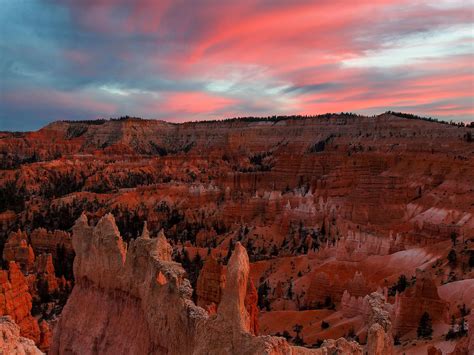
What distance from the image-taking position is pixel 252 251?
42.3 m

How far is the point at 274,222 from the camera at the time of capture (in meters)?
48.2

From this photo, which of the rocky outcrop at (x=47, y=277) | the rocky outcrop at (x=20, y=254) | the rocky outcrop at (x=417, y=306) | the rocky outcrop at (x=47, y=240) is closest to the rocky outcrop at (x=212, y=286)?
the rocky outcrop at (x=417, y=306)

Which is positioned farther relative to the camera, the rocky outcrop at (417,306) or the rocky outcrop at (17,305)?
the rocky outcrop at (417,306)

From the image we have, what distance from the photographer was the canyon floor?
10.0 m

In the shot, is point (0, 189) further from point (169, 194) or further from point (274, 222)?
point (274, 222)

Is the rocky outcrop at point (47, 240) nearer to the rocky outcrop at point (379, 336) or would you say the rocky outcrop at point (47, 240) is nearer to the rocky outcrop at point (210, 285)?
the rocky outcrop at point (210, 285)

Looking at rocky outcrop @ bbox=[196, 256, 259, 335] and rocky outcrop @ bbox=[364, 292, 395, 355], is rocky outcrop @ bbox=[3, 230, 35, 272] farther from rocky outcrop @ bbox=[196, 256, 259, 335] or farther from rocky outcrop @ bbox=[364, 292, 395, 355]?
rocky outcrop @ bbox=[364, 292, 395, 355]

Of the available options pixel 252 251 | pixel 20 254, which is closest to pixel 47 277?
pixel 20 254

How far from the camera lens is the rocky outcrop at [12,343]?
744cm

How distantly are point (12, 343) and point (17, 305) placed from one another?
12.2 metres

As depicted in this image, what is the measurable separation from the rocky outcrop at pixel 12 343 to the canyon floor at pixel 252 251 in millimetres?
34

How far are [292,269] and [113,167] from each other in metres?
63.1

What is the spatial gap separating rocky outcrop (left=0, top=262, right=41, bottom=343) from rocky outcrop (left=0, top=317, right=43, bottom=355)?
10.2 metres

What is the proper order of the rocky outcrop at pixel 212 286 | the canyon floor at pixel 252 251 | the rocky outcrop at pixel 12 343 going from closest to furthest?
the rocky outcrop at pixel 12 343, the canyon floor at pixel 252 251, the rocky outcrop at pixel 212 286
